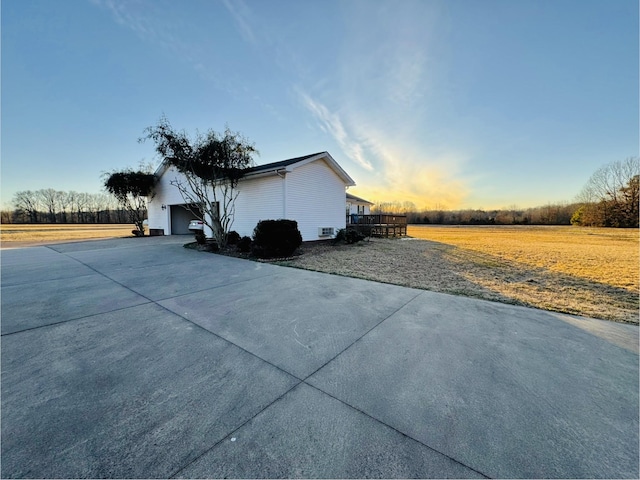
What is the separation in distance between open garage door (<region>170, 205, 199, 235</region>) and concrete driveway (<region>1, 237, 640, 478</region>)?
15.5m

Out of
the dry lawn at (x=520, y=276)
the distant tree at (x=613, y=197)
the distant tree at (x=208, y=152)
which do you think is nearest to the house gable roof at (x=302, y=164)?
the distant tree at (x=208, y=152)

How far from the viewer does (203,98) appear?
1107 cm

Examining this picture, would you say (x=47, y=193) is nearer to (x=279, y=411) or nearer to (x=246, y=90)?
(x=246, y=90)

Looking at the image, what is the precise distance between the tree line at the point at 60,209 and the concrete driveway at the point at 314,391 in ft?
198

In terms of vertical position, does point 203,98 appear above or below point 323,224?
above

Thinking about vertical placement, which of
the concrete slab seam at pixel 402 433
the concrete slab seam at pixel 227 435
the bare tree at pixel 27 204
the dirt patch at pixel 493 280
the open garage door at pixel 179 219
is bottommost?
the concrete slab seam at pixel 402 433

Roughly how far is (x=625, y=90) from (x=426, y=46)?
322 inches

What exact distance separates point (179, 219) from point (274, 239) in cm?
1336

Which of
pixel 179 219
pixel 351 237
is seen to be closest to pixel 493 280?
pixel 351 237

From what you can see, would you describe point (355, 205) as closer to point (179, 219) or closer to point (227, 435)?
point (179, 219)

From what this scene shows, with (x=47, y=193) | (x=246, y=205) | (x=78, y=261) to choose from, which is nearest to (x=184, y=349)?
(x=78, y=261)

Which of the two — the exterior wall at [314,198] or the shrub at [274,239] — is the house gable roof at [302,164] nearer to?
the exterior wall at [314,198]

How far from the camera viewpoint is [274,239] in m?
8.64

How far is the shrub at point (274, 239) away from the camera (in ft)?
28.4
